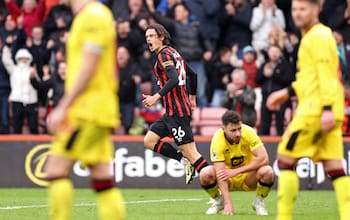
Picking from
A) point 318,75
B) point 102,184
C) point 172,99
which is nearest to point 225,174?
point 172,99

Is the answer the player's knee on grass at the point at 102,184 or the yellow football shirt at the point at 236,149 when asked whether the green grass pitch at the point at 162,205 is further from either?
the player's knee on grass at the point at 102,184

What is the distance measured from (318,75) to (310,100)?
0.83 feet

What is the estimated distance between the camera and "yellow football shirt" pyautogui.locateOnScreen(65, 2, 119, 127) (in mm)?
7641

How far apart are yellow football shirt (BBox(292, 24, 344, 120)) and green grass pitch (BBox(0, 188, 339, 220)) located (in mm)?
2890

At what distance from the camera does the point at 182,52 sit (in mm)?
20453

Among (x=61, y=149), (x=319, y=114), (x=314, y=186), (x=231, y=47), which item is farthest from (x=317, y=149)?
(x=231, y=47)

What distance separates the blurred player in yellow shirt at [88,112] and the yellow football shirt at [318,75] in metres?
2.07

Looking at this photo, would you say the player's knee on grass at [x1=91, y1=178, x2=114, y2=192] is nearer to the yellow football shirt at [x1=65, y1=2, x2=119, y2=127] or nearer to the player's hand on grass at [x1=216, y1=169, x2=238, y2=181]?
the yellow football shirt at [x1=65, y1=2, x2=119, y2=127]

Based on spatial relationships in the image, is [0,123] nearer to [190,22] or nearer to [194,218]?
[190,22]

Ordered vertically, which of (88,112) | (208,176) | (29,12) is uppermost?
(29,12)

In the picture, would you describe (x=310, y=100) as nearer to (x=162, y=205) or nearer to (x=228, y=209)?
(x=228, y=209)

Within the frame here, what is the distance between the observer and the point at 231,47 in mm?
21500

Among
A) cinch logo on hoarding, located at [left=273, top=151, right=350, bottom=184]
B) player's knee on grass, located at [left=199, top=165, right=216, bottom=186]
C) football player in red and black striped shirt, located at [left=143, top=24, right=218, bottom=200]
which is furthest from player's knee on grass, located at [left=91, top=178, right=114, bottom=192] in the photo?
cinch logo on hoarding, located at [left=273, top=151, right=350, bottom=184]

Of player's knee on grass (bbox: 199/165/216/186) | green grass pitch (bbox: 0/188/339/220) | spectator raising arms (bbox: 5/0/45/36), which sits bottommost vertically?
green grass pitch (bbox: 0/188/339/220)
